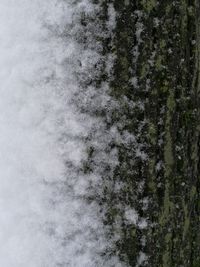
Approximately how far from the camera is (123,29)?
37.8 inches

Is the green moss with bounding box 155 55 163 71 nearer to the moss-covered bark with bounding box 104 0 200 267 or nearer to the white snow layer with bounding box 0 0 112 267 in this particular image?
the moss-covered bark with bounding box 104 0 200 267

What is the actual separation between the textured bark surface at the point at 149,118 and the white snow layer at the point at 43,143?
0.05 meters

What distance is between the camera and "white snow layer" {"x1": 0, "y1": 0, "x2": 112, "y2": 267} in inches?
38.6

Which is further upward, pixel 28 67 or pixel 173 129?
pixel 28 67

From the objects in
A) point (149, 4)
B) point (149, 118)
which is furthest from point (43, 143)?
point (149, 4)

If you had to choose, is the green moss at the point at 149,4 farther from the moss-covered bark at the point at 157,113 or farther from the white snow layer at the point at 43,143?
the white snow layer at the point at 43,143

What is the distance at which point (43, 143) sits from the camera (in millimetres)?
989

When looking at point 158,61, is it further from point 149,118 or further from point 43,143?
point 43,143

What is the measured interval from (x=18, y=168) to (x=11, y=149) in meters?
0.05

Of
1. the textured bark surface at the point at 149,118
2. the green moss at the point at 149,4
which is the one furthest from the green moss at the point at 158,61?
the green moss at the point at 149,4

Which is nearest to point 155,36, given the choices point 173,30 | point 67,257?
point 173,30

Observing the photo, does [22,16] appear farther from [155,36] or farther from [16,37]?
[155,36]

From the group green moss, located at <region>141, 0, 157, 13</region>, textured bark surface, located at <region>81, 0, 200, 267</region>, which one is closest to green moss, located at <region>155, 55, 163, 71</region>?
textured bark surface, located at <region>81, 0, 200, 267</region>

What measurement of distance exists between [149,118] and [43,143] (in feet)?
0.81
